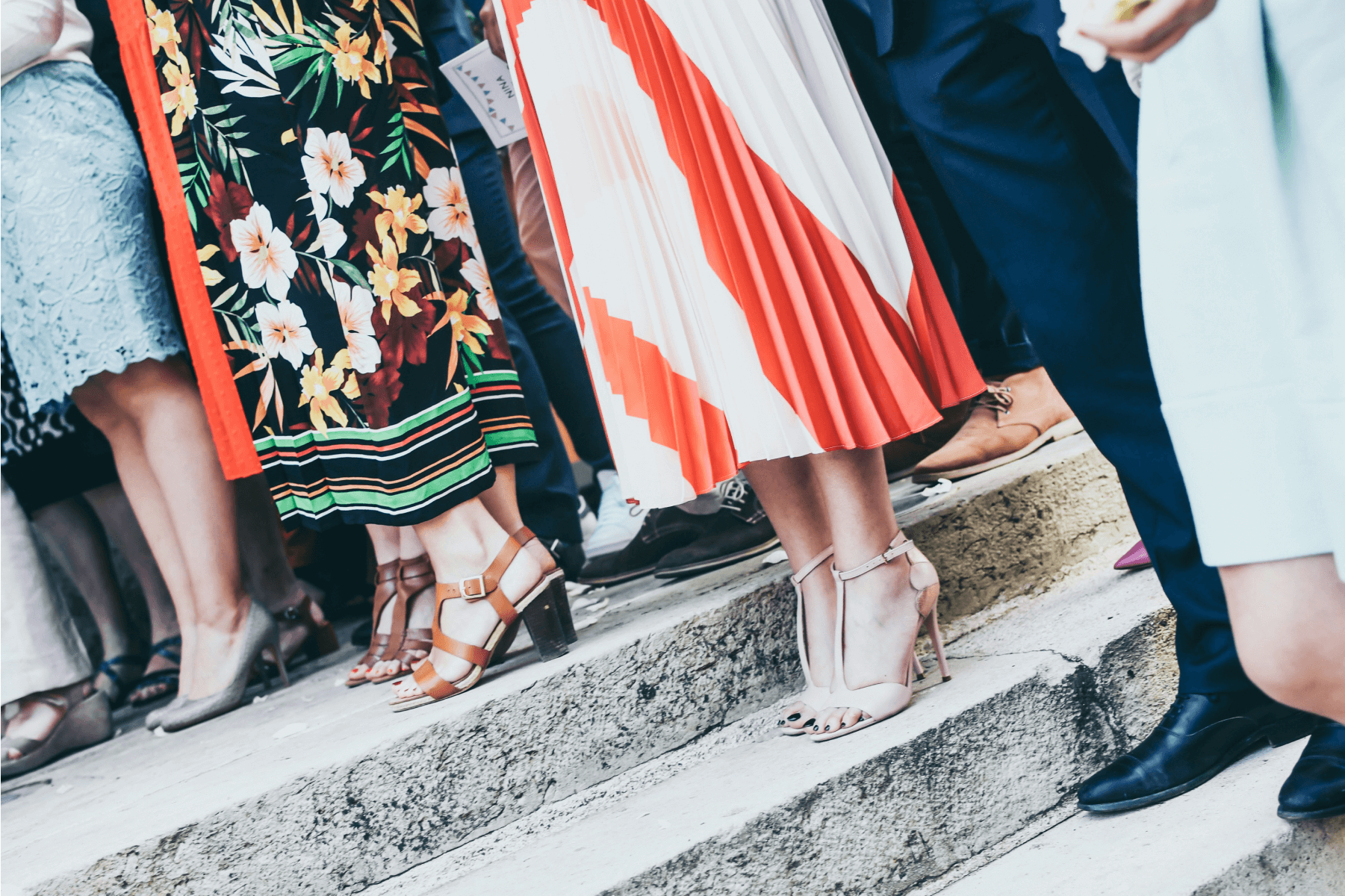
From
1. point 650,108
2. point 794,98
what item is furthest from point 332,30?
point 794,98

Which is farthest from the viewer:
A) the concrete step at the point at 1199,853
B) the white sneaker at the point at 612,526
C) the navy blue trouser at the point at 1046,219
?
the white sneaker at the point at 612,526

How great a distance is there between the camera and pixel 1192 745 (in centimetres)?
113

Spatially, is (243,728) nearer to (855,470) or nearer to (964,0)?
(855,470)

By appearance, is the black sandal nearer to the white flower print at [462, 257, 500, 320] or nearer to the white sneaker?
the white sneaker

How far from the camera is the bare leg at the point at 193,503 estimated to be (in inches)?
70.2

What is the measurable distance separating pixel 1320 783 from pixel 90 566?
2.41 metres

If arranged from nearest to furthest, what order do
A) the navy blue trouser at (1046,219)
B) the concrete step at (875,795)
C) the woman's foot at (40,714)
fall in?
the concrete step at (875,795)
the navy blue trouser at (1046,219)
the woman's foot at (40,714)

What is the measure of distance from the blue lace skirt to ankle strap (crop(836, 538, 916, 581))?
1243 millimetres

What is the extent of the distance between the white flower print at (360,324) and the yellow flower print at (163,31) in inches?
19.3

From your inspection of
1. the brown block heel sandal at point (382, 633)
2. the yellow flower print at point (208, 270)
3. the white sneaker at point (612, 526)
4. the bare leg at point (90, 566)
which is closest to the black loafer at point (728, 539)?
the white sneaker at point (612, 526)

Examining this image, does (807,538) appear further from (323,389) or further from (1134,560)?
(323,389)

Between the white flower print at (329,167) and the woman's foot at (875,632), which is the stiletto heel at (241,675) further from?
the woman's foot at (875,632)

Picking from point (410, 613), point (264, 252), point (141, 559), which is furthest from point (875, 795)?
point (141, 559)

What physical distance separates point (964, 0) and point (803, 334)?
436 millimetres
